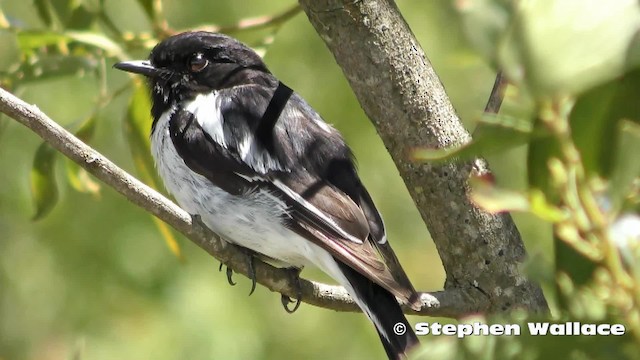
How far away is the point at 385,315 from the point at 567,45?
168 cm

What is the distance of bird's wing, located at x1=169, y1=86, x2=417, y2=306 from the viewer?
2.64 m

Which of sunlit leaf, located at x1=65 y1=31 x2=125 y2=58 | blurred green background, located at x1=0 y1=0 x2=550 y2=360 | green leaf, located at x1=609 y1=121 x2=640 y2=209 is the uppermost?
green leaf, located at x1=609 y1=121 x2=640 y2=209

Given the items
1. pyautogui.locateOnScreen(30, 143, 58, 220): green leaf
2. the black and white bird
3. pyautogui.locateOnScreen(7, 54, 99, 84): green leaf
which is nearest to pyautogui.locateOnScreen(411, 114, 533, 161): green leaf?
the black and white bird

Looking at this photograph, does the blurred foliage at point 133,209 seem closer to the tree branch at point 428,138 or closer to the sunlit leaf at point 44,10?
the sunlit leaf at point 44,10

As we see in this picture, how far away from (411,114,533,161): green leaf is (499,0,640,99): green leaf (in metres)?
0.13

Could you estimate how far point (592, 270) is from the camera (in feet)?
3.55

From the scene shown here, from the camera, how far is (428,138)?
218 centimetres

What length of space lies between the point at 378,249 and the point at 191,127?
777 mm

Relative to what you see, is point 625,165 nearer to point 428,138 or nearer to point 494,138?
point 494,138

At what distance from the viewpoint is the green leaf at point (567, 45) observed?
782 millimetres

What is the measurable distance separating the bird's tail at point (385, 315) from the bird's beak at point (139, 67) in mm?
1088

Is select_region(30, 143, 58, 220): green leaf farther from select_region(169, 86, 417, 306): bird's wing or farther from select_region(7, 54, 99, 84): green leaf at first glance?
select_region(169, 86, 417, 306): bird's wing

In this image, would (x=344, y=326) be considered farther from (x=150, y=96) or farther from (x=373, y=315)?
(x=373, y=315)

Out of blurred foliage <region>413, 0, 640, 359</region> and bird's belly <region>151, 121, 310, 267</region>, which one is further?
bird's belly <region>151, 121, 310, 267</region>
